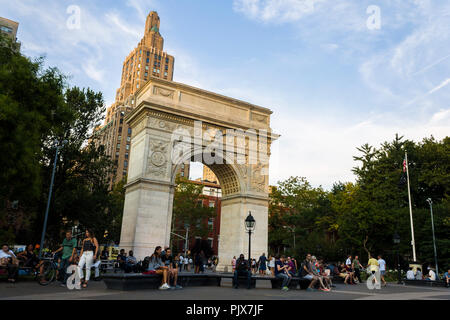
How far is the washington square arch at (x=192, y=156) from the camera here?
2398 centimetres

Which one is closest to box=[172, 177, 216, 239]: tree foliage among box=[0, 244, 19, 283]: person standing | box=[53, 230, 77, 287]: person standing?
box=[53, 230, 77, 287]: person standing

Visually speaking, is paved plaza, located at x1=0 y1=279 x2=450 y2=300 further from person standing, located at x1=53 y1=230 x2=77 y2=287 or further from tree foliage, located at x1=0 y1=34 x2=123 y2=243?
tree foliage, located at x1=0 y1=34 x2=123 y2=243

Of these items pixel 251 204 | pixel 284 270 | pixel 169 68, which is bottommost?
pixel 284 270

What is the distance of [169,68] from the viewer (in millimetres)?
98188

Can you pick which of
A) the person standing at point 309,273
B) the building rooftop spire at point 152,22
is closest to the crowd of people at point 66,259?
the person standing at point 309,273

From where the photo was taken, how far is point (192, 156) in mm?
27250

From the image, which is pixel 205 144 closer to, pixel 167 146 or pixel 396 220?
pixel 167 146

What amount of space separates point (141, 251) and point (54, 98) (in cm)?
1117

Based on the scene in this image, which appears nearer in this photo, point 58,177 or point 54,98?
point 54,98

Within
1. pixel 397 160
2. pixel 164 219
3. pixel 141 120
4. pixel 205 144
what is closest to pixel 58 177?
pixel 141 120

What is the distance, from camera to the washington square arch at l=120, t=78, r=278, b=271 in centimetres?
2398

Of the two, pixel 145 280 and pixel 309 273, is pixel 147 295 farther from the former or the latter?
pixel 309 273

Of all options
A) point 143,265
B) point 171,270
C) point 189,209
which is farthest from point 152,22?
point 171,270

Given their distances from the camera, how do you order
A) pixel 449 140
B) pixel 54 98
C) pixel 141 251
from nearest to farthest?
pixel 54 98
pixel 141 251
pixel 449 140
